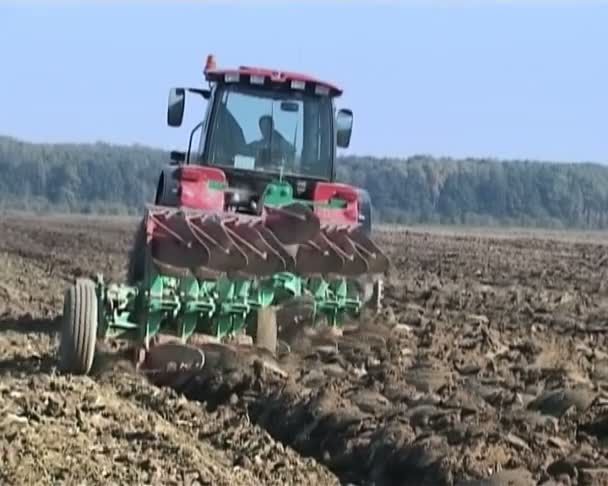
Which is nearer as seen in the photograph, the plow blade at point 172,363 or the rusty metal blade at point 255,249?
the plow blade at point 172,363

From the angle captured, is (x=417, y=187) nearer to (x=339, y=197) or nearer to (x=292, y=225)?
(x=339, y=197)

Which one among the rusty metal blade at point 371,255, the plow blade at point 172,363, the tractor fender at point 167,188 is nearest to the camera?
the plow blade at point 172,363

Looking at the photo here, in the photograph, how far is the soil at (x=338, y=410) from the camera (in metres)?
6.38

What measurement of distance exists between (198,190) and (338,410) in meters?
3.12

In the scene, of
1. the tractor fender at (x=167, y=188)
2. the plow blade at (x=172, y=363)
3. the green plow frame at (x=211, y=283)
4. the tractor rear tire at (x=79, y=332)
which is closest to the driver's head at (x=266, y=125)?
the tractor fender at (x=167, y=188)

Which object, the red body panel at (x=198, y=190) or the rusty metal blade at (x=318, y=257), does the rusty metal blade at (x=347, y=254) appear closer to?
the rusty metal blade at (x=318, y=257)

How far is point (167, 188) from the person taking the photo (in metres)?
10.7

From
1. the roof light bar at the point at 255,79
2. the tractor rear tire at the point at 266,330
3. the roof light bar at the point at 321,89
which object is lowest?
the tractor rear tire at the point at 266,330

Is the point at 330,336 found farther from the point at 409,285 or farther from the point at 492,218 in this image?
the point at 492,218

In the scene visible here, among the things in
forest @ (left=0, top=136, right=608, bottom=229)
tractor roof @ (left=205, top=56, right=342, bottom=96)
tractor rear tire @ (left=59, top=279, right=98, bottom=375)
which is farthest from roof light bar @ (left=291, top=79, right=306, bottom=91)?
forest @ (left=0, top=136, right=608, bottom=229)

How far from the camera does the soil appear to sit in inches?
251

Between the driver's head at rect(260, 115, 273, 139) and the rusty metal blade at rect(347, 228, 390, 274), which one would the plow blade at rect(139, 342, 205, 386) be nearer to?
the rusty metal blade at rect(347, 228, 390, 274)

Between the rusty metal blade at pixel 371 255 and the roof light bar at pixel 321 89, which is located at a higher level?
the roof light bar at pixel 321 89

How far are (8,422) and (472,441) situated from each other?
2245 mm
